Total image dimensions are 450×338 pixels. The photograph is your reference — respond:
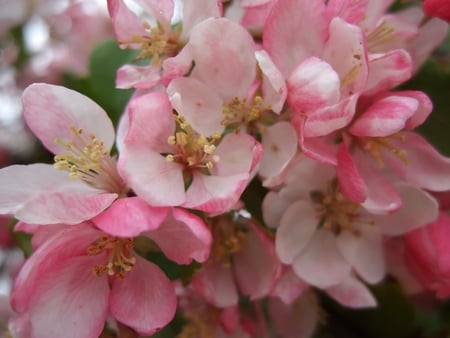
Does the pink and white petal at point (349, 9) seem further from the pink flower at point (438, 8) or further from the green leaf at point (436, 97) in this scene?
the green leaf at point (436, 97)

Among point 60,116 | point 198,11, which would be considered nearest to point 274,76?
point 198,11

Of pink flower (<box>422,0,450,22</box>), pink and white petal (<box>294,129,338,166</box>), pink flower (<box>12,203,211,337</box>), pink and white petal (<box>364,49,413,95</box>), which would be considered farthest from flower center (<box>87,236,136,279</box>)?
pink flower (<box>422,0,450,22</box>)

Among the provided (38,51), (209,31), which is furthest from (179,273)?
(38,51)

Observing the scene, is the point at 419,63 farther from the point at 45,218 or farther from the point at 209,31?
the point at 45,218

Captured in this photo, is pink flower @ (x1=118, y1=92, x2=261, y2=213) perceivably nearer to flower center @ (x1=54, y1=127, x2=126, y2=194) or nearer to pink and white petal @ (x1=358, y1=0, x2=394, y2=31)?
flower center @ (x1=54, y1=127, x2=126, y2=194)

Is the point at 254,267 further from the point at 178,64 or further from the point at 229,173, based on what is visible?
the point at 178,64

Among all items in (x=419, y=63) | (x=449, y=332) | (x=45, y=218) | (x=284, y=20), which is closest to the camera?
(x=45, y=218)
